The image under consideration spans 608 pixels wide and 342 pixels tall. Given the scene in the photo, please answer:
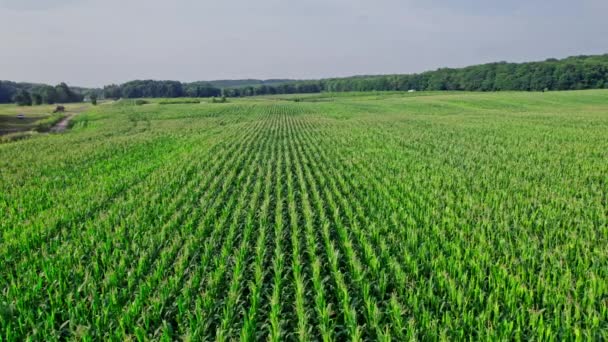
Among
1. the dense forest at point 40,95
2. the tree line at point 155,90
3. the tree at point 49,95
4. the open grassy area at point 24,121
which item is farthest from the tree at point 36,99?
the tree line at point 155,90

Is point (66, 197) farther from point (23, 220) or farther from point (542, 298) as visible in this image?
point (542, 298)

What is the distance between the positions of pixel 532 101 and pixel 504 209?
63.0 meters

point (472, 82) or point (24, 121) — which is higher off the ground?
point (472, 82)

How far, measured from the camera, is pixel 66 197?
11539 millimetres

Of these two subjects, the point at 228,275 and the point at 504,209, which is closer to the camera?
the point at 228,275

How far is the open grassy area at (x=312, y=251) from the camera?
185 inches

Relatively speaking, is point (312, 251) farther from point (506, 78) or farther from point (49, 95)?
point (49, 95)

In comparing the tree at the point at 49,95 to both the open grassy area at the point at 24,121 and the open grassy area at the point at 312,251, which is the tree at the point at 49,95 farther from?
the open grassy area at the point at 312,251

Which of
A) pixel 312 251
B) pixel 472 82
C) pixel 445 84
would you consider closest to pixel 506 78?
pixel 472 82

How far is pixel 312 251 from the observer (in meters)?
6.80

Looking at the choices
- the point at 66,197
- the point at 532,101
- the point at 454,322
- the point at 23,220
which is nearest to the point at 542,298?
the point at 454,322

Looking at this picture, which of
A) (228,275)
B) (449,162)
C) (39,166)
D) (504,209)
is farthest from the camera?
(39,166)

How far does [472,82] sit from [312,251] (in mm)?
133038

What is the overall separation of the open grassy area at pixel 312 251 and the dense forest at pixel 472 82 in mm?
105118
